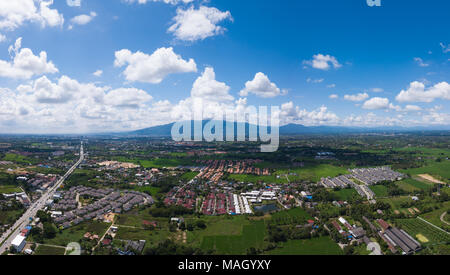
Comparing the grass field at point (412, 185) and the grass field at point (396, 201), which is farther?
the grass field at point (412, 185)

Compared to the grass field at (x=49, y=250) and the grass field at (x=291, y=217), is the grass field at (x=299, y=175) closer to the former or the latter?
the grass field at (x=291, y=217)

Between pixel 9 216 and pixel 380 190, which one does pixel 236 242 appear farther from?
pixel 380 190

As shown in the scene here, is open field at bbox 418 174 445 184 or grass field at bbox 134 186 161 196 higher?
open field at bbox 418 174 445 184

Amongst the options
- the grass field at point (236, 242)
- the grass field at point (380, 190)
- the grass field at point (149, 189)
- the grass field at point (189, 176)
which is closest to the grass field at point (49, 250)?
the grass field at point (236, 242)

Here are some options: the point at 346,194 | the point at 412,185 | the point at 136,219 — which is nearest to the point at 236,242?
the point at 136,219

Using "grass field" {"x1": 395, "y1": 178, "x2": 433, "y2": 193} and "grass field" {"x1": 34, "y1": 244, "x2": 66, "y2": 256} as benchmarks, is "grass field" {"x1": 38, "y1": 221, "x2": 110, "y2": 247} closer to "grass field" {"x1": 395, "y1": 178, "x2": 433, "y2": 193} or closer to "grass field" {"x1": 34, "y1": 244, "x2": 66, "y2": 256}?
"grass field" {"x1": 34, "y1": 244, "x2": 66, "y2": 256}

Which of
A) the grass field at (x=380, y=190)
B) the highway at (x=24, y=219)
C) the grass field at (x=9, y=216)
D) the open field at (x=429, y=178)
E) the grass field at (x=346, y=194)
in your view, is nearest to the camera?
the highway at (x=24, y=219)

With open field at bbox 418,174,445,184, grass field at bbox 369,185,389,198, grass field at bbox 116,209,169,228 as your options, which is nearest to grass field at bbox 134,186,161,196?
grass field at bbox 116,209,169,228
